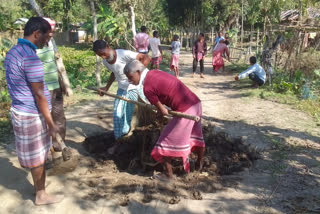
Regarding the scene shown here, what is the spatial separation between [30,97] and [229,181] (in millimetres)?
2277

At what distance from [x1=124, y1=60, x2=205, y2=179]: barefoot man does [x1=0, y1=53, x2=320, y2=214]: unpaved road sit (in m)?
0.50

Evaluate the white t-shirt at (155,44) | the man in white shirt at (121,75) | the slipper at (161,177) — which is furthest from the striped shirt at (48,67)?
the white t-shirt at (155,44)

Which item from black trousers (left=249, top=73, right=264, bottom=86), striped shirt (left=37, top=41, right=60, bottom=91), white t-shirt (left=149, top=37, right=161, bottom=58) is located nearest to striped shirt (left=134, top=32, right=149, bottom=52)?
white t-shirt (left=149, top=37, right=161, bottom=58)

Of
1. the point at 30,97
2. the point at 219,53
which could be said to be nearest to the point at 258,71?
the point at 219,53

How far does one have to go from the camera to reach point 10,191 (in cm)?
301

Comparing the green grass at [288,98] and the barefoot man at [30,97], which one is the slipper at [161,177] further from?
the green grass at [288,98]

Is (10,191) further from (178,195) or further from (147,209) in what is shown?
(178,195)

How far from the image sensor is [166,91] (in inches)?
118

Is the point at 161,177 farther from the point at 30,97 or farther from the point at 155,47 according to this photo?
the point at 155,47

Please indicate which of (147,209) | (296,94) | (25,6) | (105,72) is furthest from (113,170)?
(25,6)

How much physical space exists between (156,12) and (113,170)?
26.3 meters

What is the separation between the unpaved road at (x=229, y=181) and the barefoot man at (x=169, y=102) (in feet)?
1.66

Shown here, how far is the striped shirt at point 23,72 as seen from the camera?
2.30m

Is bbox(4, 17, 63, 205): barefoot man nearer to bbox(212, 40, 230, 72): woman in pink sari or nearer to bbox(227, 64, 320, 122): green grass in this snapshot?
bbox(227, 64, 320, 122): green grass
